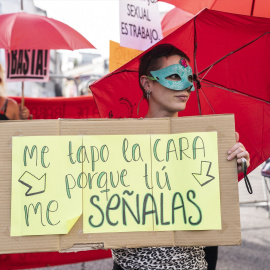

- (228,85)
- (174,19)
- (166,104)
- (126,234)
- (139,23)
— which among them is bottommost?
(126,234)

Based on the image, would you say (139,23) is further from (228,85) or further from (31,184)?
(31,184)

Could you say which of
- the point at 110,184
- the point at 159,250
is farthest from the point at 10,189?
the point at 159,250

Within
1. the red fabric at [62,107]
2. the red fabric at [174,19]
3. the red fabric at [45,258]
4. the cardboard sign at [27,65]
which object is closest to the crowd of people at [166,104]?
the red fabric at [45,258]

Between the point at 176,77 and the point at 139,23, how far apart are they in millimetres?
1427

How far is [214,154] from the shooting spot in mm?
1676

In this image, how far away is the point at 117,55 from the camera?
350 cm

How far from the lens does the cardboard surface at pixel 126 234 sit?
165cm

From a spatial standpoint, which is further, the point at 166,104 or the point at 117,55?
the point at 117,55

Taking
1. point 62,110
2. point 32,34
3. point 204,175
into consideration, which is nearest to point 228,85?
point 204,175

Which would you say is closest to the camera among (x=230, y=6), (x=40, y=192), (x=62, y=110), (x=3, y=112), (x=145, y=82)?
(x=40, y=192)

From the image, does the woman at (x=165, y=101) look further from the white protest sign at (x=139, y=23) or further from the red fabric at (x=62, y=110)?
the red fabric at (x=62, y=110)

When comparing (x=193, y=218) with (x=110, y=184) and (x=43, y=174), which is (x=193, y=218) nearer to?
(x=110, y=184)

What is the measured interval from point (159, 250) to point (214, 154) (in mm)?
462

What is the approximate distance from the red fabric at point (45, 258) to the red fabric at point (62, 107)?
1381 mm
